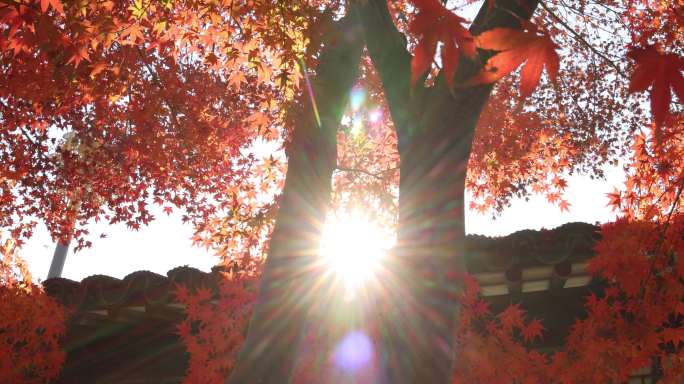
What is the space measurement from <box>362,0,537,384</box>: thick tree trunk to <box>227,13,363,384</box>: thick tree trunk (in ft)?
2.85

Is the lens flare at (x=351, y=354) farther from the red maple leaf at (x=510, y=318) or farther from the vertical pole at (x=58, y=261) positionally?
the vertical pole at (x=58, y=261)

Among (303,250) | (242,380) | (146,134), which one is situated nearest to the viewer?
(242,380)

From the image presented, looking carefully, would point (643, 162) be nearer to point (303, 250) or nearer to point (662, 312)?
point (662, 312)

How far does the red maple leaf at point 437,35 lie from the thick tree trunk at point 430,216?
75 cm

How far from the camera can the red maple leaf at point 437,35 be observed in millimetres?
2020

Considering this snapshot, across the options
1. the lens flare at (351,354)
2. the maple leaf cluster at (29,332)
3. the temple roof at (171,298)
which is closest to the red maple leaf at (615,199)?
the temple roof at (171,298)

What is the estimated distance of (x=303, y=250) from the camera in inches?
157

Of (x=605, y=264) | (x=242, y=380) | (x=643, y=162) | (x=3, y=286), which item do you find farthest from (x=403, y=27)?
(x=3, y=286)

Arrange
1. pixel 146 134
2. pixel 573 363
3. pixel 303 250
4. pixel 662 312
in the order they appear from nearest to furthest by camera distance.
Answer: pixel 303 250 < pixel 662 312 < pixel 573 363 < pixel 146 134

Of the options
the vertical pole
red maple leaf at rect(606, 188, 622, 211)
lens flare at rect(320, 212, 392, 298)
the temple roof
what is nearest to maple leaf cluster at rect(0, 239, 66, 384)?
the temple roof

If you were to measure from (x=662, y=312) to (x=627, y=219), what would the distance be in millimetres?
814

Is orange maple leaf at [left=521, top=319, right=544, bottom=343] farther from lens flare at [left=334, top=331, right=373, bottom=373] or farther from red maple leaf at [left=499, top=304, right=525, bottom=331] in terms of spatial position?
lens flare at [left=334, top=331, right=373, bottom=373]

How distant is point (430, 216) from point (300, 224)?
1.30 meters

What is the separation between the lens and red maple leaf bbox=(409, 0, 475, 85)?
2020 mm
